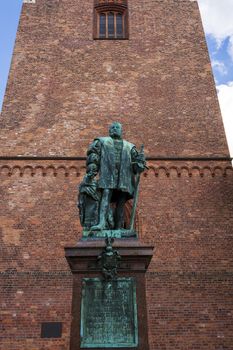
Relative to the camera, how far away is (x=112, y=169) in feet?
18.6

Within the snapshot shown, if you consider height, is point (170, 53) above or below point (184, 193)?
above

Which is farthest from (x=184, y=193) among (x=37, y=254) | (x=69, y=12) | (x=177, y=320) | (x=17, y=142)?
(x=69, y=12)

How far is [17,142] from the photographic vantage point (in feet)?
43.1

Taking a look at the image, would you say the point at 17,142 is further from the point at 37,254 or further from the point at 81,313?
the point at 81,313

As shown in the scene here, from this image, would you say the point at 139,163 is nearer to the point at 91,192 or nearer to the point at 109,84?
the point at 91,192

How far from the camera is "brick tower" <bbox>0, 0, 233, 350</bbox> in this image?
10328mm

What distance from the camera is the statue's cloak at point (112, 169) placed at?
561cm

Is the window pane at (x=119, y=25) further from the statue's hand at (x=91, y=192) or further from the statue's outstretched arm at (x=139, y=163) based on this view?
the statue's hand at (x=91, y=192)

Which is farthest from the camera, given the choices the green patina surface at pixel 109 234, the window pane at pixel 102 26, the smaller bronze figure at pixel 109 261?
the window pane at pixel 102 26

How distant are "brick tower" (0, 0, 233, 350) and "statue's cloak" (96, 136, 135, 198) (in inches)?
217

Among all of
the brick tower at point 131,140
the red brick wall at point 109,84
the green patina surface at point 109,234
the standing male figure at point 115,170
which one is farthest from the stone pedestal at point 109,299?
the red brick wall at point 109,84

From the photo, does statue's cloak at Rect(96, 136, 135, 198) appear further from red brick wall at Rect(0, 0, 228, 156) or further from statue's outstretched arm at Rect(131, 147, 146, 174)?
red brick wall at Rect(0, 0, 228, 156)

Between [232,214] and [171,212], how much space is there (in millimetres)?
1611

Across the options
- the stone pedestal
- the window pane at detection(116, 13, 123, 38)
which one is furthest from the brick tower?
the stone pedestal
